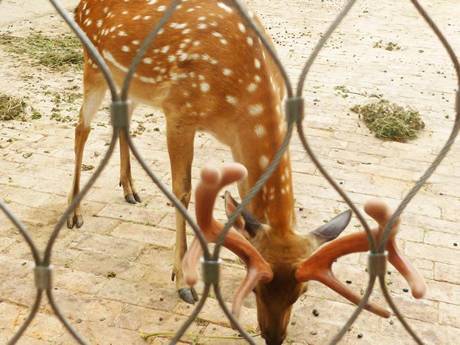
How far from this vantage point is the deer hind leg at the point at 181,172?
Result: 340cm

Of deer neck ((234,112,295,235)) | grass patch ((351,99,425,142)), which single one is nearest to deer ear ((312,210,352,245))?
deer neck ((234,112,295,235))

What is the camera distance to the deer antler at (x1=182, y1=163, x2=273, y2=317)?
5.14 ft

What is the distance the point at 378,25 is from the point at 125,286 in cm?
796

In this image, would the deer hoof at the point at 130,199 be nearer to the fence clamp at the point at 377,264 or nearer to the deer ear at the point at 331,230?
the deer ear at the point at 331,230

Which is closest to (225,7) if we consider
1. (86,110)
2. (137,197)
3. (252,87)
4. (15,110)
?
(252,87)

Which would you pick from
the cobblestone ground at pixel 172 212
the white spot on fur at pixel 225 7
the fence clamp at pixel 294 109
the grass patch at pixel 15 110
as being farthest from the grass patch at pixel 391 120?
the fence clamp at pixel 294 109

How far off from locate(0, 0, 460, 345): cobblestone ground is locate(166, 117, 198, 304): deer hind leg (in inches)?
3.0

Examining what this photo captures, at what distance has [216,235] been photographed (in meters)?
1.93

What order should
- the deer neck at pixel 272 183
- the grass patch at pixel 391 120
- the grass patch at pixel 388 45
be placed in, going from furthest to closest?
the grass patch at pixel 388 45
the grass patch at pixel 391 120
the deer neck at pixel 272 183

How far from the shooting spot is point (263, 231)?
2568 millimetres

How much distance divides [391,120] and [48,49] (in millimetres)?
4376

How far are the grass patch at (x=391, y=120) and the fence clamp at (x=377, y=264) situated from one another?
4.36m

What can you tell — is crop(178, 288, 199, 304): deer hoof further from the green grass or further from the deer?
the green grass

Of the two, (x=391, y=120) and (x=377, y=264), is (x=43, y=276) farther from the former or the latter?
(x=391, y=120)
